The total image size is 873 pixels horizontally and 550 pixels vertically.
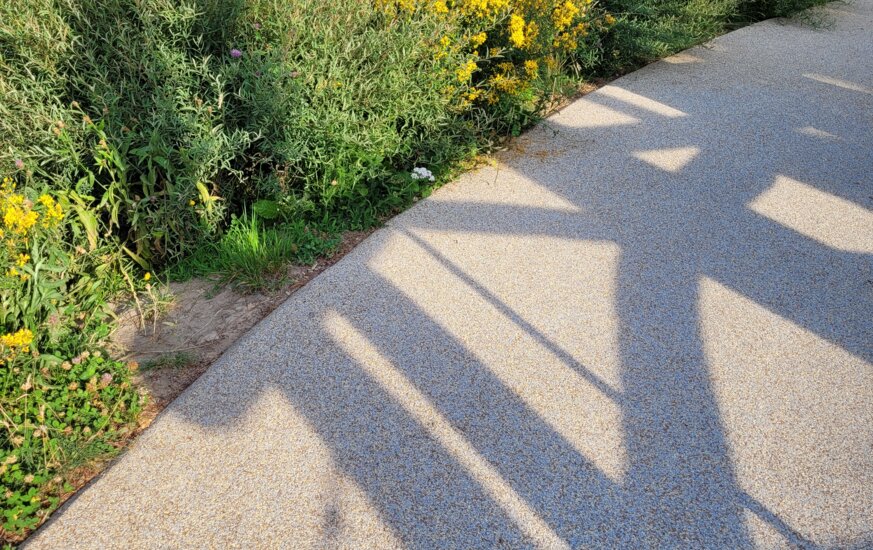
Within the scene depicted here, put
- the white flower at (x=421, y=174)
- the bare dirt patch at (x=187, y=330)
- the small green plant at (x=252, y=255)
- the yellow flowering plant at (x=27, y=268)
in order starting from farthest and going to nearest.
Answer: the white flower at (x=421, y=174) < the small green plant at (x=252, y=255) < the bare dirt patch at (x=187, y=330) < the yellow flowering plant at (x=27, y=268)

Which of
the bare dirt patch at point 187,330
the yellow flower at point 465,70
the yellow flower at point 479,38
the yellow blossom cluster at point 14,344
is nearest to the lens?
the yellow blossom cluster at point 14,344

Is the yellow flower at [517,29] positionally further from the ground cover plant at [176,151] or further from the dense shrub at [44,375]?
the dense shrub at [44,375]

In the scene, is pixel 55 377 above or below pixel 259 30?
below

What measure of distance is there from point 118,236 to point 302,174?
3.44 feet

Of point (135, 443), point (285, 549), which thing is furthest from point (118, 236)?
point (285, 549)

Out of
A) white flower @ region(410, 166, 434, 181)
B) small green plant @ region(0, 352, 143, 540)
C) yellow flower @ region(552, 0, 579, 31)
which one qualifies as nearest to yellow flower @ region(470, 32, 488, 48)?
yellow flower @ region(552, 0, 579, 31)

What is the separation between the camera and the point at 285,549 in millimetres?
2371

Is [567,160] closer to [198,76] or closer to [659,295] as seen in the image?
[659,295]

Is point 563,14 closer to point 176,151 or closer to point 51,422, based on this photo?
point 176,151

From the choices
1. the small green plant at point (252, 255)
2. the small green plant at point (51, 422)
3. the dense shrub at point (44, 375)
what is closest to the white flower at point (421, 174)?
the small green plant at point (252, 255)

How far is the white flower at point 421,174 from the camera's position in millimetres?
4446

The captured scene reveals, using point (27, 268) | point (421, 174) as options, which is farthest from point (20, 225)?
point (421, 174)

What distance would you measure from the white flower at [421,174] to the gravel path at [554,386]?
21 centimetres

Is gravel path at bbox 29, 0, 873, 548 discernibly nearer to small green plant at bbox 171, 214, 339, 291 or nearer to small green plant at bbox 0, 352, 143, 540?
small green plant at bbox 0, 352, 143, 540
